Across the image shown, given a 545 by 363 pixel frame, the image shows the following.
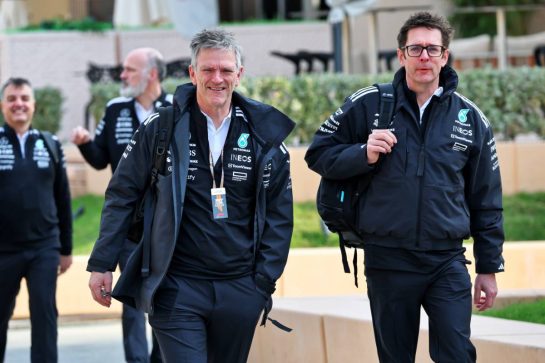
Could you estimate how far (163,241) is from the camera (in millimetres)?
6203

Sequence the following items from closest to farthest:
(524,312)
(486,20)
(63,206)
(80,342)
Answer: (524,312), (63,206), (80,342), (486,20)

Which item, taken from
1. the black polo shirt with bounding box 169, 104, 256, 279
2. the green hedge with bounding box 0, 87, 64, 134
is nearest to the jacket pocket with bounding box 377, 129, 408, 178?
the black polo shirt with bounding box 169, 104, 256, 279

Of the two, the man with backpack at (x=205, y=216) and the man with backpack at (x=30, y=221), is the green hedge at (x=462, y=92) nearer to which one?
the man with backpack at (x=30, y=221)

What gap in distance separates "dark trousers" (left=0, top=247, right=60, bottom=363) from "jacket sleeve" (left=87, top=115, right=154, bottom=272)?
9.17ft

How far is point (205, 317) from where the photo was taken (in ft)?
20.6

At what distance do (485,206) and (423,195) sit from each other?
1.20 feet

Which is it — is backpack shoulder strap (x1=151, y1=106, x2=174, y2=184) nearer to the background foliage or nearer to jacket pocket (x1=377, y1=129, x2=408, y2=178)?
jacket pocket (x1=377, y1=129, x2=408, y2=178)

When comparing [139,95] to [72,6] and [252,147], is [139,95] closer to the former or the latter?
[252,147]

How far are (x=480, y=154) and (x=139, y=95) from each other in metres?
3.77

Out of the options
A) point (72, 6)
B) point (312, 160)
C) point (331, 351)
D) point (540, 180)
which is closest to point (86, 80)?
point (72, 6)

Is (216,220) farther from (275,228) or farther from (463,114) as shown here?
(463,114)

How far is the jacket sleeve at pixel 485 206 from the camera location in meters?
6.71

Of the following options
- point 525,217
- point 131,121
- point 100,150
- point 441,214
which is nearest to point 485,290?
point 441,214

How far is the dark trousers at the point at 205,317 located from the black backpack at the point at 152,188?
178 mm
